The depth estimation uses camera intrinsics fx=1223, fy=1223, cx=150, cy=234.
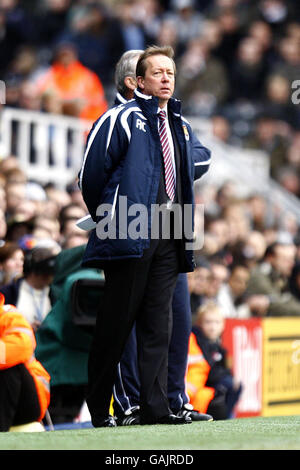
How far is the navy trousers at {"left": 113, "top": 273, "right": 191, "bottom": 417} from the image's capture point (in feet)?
22.2

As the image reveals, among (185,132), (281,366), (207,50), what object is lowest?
(281,366)

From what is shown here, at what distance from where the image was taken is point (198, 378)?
874 centimetres

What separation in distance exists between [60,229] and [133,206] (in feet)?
14.7

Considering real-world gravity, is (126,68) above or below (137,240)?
above

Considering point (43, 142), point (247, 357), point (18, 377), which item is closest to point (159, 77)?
point (18, 377)

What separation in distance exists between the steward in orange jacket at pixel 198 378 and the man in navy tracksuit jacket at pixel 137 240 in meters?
2.00

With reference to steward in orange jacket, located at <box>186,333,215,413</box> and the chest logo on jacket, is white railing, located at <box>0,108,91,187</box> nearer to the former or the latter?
steward in orange jacket, located at <box>186,333,215,413</box>

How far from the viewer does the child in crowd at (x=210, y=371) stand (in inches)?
340

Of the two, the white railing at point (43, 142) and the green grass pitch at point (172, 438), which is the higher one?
the white railing at point (43, 142)

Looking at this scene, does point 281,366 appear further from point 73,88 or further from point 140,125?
point 140,125

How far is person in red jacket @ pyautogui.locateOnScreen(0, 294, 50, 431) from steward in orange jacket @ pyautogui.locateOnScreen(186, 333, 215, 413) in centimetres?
172

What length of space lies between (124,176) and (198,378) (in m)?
2.85

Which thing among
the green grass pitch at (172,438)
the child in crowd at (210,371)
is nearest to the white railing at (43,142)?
the child in crowd at (210,371)

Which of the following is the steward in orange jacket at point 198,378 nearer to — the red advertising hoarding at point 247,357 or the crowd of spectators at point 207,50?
the red advertising hoarding at point 247,357
